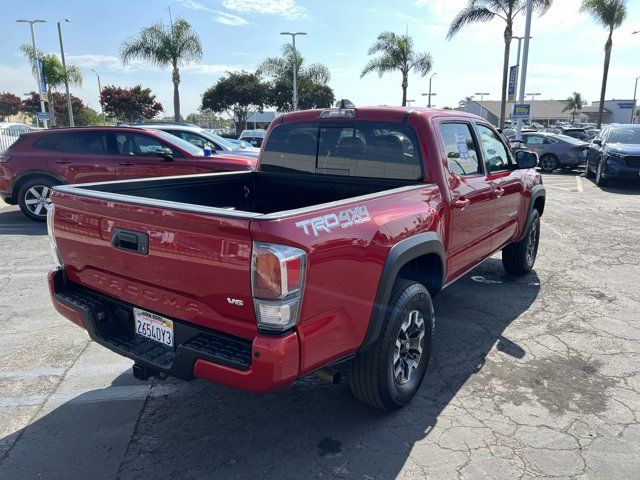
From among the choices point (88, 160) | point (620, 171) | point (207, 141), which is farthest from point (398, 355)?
point (620, 171)

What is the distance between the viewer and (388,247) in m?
2.80

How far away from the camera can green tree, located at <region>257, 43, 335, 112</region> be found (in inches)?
1490

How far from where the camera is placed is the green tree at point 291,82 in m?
37.8

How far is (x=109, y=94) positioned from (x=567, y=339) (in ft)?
177

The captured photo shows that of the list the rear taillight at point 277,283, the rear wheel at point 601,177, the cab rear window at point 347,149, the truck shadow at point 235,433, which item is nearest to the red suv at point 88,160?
the cab rear window at point 347,149

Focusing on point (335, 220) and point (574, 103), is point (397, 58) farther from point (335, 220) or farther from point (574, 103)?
point (574, 103)

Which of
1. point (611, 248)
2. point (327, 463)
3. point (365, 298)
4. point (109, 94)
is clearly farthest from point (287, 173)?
point (109, 94)

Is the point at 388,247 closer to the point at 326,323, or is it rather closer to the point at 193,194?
the point at 326,323

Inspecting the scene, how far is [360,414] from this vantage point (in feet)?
10.4

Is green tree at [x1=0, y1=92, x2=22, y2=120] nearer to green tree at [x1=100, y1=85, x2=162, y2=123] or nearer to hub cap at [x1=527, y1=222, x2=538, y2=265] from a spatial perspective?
green tree at [x1=100, y1=85, x2=162, y2=123]

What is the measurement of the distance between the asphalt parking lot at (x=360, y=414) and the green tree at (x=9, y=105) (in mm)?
77642

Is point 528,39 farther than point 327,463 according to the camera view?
Yes

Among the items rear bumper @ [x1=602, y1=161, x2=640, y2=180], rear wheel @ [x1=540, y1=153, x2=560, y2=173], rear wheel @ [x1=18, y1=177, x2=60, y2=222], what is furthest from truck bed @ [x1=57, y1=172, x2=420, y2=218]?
rear wheel @ [x1=540, y1=153, x2=560, y2=173]

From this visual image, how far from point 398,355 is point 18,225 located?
8.40m
